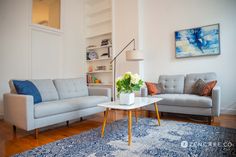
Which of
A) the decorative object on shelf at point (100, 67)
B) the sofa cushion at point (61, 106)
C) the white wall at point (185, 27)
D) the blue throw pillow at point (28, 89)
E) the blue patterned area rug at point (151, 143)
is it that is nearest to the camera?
the blue patterned area rug at point (151, 143)

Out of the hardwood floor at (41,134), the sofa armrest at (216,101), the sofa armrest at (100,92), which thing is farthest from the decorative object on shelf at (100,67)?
the sofa armrest at (216,101)

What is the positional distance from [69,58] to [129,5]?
224 cm

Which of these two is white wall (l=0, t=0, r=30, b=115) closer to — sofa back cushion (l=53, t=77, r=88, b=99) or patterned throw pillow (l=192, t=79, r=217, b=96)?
sofa back cushion (l=53, t=77, r=88, b=99)

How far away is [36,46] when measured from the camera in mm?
4281

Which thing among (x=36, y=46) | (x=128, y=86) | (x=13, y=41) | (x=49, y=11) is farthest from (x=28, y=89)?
(x=49, y=11)

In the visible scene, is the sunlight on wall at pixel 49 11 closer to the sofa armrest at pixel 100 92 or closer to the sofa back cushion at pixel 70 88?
the sofa back cushion at pixel 70 88

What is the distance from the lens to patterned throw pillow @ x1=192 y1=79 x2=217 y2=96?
3.05 m

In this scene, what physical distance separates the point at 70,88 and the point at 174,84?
219cm

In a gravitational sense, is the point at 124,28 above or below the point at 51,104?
above

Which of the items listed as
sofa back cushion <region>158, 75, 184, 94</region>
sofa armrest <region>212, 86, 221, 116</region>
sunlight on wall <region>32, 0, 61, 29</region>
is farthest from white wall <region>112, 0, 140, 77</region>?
sofa armrest <region>212, 86, 221, 116</region>

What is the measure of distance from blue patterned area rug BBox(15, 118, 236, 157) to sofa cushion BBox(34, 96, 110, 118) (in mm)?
492

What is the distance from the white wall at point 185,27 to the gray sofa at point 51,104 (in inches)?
66.9

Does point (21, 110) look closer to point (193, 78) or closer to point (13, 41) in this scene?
point (13, 41)

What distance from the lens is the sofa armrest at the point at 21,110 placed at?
2254 millimetres
